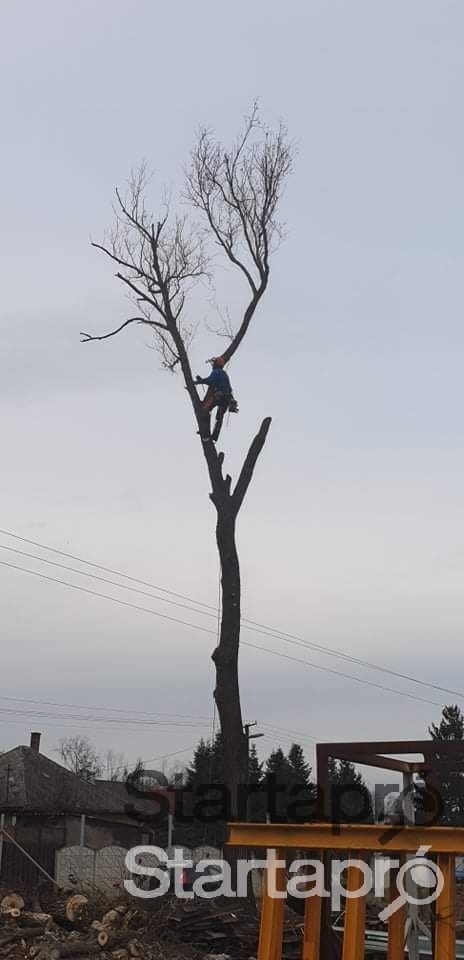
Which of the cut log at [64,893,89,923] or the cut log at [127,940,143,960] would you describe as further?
the cut log at [64,893,89,923]

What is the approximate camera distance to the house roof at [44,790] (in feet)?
116

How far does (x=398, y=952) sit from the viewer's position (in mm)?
6828

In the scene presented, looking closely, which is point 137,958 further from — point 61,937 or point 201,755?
point 201,755

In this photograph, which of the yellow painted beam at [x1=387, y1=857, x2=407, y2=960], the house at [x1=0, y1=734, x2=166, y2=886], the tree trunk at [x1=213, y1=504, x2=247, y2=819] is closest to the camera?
the yellow painted beam at [x1=387, y1=857, x2=407, y2=960]

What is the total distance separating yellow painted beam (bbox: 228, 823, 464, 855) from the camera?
5891 millimetres

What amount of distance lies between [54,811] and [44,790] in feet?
15.5

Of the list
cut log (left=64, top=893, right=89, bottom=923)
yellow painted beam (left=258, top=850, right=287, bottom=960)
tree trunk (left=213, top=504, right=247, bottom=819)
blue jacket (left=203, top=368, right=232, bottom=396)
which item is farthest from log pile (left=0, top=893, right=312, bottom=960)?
blue jacket (left=203, top=368, right=232, bottom=396)

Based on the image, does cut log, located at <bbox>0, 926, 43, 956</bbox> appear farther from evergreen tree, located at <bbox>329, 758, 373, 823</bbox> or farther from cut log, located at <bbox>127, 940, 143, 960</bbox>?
evergreen tree, located at <bbox>329, 758, 373, 823</bbox>

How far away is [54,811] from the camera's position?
108 ft

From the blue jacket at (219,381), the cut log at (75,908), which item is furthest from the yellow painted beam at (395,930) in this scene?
the blue jacket at (219,381)

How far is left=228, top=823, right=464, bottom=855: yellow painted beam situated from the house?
22550mm

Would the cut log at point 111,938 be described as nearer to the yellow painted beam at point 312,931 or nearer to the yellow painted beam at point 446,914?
the yellow painted beam at point 312,931

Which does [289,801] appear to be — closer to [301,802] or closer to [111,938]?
[301,802]

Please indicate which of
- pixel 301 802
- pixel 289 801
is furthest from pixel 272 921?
pixel 289 801
